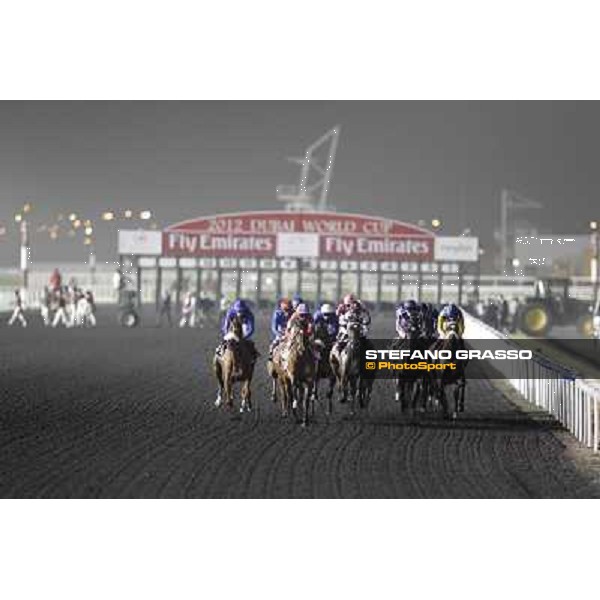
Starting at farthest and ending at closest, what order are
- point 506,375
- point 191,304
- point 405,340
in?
1. point 191,304
2. point 506,375
3. point 405,340

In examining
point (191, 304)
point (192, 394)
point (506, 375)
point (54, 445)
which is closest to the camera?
point (54, 445)

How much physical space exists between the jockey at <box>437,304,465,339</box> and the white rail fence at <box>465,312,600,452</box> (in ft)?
5.43

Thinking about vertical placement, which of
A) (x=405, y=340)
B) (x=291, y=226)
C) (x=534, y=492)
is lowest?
(x=534, y=492)

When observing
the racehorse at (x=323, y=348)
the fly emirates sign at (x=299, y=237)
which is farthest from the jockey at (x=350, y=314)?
the fly emirates sign at (x=299, y=237)

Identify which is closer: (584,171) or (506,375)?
(506,375)

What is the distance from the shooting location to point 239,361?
65.1 ft

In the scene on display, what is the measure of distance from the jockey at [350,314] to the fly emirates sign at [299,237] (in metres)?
23.0

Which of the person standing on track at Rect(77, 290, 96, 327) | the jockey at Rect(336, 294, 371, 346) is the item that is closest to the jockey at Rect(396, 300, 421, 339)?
the jockey at Rect(336, 294, 371, 346)

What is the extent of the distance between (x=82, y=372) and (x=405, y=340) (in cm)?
1156

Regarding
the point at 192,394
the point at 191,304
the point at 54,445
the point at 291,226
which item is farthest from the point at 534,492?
the point at 191,304

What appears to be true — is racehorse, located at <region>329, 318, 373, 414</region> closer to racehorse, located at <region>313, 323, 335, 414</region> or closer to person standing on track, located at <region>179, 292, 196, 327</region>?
racehorse, located at <region>313, 323, 335, 414</region>

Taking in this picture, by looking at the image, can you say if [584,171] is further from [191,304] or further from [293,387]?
[293,387]

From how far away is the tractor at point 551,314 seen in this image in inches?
1761

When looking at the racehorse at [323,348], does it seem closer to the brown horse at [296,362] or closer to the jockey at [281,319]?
the jockey at [281,319]
